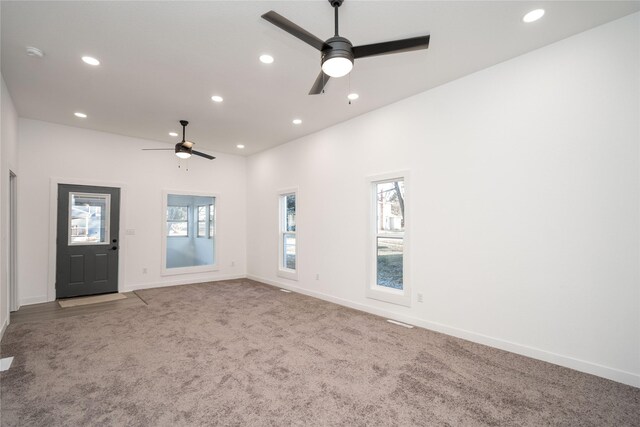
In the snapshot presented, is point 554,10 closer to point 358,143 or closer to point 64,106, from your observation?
point 358,143

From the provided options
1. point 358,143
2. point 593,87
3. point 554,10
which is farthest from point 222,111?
point 593,87

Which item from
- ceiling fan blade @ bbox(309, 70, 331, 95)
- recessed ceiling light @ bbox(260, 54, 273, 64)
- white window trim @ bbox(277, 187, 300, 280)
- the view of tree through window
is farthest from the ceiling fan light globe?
the view of tree through window

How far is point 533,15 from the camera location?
106 inches

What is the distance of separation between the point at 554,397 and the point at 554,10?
3.16 metres

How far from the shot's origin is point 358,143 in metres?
5.18

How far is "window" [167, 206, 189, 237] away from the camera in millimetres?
8953

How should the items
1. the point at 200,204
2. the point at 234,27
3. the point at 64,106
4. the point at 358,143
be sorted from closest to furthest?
the point at 234,27 → the point at 64,106 → the point at 358,143 → the point at 200,204

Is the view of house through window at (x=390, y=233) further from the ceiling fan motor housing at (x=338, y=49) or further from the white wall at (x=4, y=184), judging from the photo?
the white wall at (x=4, y=184)

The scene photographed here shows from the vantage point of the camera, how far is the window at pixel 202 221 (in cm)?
856

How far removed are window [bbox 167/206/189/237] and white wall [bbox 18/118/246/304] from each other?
78.1 inches

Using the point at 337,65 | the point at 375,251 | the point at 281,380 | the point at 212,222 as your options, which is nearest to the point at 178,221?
the point at 212,222

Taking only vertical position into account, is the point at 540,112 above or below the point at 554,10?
below

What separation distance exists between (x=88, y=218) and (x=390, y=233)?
566 cm

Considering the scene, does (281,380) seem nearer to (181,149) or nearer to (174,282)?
(181,149)
